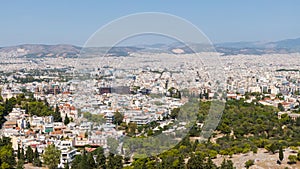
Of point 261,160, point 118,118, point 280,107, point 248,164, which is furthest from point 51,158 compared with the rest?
point 280,107

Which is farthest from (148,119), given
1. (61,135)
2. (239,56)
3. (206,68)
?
(239,56)

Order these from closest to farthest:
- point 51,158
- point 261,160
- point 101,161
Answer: point 101,161 → point 261,160 → point 51,158

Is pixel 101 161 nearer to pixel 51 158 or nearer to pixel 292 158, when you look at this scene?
pixel 51 158

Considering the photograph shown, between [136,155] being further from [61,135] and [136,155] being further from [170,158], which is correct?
[61,135]

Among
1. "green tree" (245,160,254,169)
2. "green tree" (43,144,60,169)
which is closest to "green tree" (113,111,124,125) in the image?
"green tree" (43,144,60,169)

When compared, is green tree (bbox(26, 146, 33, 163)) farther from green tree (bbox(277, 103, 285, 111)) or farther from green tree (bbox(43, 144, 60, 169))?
green tree (bbox(277, 103, 285, 111))

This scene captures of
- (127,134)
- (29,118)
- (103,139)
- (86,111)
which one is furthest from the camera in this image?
(29,118)

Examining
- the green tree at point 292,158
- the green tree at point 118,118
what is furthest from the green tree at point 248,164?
the green tree at point 118,118

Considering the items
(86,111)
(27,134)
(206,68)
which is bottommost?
(27,134)

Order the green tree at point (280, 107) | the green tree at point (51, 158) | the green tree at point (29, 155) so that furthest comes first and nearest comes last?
the green tree at point (280, 107)
the green tree at point (29, 155)
the green tree at point (51, 158)

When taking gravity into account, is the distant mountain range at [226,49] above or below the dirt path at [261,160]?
above

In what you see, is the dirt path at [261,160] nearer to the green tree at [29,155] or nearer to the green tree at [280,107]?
Result: the green tree at [29,155]
